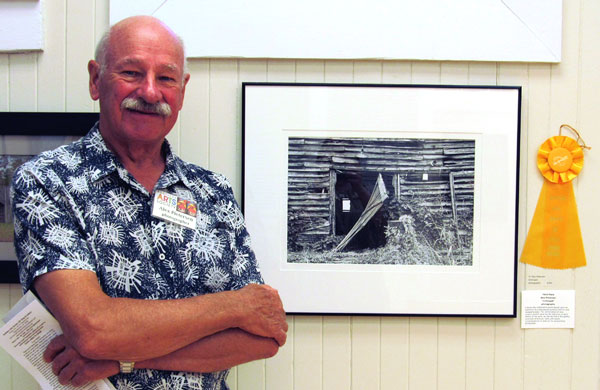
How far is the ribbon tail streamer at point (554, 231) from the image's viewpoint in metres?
1.58

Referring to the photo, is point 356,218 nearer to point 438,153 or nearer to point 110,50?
point 438,153

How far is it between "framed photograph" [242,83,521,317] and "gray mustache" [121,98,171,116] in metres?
0.43

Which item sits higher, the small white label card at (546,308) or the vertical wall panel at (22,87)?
the vertical wall panel at (22,87)

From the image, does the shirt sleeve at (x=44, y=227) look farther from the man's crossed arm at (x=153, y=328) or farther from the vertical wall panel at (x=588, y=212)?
the vertical wall panel at (x=588, y=212)

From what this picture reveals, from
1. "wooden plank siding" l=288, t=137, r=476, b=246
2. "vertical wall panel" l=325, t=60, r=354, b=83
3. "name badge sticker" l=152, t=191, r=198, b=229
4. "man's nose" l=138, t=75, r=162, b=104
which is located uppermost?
"vertical wall panel" l=325, t=60, r=354, b=83

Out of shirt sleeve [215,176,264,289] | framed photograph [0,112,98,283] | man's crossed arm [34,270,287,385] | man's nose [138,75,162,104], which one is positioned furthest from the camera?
framed photograph [0,112,98,283]

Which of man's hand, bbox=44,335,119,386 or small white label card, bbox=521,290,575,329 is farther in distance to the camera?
small white label card, bbox=521,290,575,329

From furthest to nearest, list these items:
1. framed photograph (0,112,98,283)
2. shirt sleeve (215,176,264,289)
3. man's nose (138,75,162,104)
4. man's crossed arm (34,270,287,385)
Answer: framed photograph (0,112,98,283), shirt sleeve (215,176,264,289), man's nose (138,75,162,104), man's crossed arm (34,270,287,385)

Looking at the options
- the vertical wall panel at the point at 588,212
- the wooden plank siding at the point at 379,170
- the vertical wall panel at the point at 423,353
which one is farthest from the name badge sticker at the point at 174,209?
the vertical wall panel at the point at 588,212

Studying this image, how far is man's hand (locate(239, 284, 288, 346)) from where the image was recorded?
1143 millimetres

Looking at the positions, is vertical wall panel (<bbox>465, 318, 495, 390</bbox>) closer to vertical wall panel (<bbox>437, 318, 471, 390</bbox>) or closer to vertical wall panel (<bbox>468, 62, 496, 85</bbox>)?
vertical wall panel (<bbox>437, 318, 471, 390</bbox>)

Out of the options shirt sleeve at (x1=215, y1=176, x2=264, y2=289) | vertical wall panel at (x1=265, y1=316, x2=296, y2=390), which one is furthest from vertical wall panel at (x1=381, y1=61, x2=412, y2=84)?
vertical wall panel at (x1=265, y1=316, x2=296, y2=390)

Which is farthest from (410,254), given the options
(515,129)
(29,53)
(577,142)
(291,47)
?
(29,53)

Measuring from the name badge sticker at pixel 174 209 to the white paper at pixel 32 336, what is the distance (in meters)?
0.33
